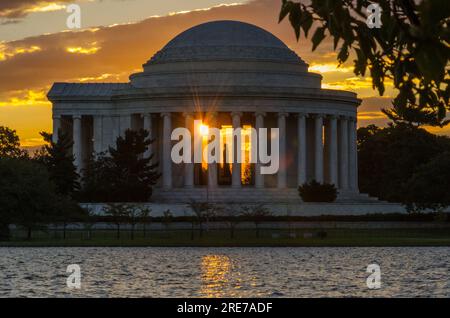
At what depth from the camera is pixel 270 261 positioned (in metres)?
Answer: 62.5

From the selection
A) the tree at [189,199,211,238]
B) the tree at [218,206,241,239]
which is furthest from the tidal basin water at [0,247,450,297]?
the tree at [218,206,241,239]

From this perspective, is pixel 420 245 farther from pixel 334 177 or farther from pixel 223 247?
pixel 334 177

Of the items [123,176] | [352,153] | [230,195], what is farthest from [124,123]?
[352,153]

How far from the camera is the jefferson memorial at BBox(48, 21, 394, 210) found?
447 ft

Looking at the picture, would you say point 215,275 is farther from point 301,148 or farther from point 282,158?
point 301,148

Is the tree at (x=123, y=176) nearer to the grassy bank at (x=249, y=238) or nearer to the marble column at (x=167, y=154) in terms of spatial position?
the marble column at (x=167, y=154)

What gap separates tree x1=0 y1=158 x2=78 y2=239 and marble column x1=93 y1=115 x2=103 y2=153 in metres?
51.7

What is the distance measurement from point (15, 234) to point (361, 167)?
86362 mm

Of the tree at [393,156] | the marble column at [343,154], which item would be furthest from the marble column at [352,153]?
the tree at [393,156]

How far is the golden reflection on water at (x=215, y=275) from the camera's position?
40.4 meters

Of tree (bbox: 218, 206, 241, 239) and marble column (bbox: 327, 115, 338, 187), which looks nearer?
tree (bbox: 218, 206, 241, 239)

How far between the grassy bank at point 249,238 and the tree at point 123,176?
17.7 metres

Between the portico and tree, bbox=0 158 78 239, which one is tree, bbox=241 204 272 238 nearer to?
the portico

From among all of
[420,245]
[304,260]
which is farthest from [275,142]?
[304,260]
